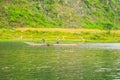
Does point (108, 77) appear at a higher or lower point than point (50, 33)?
higher

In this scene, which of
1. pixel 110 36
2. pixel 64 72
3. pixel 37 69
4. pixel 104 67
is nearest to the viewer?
pixel 64 72

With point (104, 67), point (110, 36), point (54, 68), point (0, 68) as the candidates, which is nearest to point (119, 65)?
point (104, 67)

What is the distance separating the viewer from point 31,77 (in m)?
41.4

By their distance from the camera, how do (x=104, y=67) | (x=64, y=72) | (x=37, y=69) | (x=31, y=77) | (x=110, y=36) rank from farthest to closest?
(x=110, y=36) → (x=104, y=67) → (x=37, y=69) → (x=64, y=72) → (x=31, y=77)

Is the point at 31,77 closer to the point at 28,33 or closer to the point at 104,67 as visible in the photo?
the point at 104,67

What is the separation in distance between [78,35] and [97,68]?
125742mm

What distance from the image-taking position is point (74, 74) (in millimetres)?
43844

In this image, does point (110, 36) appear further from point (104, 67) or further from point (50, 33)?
point (104, 67)

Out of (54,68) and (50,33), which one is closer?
(54,68)

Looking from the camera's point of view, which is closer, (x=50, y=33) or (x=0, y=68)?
(x=0, y=68)

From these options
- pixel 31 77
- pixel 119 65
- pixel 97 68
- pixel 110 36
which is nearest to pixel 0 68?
pixel 31 77

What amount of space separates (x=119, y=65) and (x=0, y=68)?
16.4 meters

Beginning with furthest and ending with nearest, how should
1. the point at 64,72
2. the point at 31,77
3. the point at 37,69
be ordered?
the point at 37,69 → the point at 64,72 → the point at 31,77

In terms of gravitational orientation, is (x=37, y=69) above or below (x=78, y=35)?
above
